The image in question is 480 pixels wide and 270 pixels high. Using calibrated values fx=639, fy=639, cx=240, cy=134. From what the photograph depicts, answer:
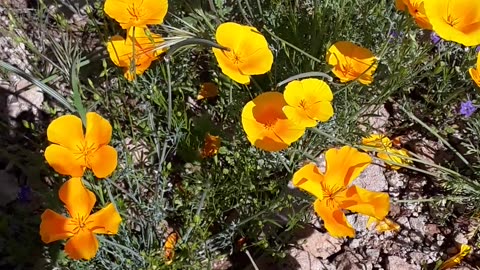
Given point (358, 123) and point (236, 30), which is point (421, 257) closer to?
point (358, 123)

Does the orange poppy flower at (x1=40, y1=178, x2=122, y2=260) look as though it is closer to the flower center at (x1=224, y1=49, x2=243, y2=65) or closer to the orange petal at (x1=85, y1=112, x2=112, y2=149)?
the orange petal at (x1=85, y1=112, x2=112, y2=149)

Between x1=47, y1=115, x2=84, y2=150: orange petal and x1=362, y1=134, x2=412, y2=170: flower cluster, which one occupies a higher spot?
x1=47, y1=115, x2=84, y2=150: orange petal

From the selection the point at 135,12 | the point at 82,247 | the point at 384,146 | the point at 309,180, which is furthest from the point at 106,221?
the point at 384,146

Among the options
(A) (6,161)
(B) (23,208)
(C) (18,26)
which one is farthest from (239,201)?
(C) (18,26)

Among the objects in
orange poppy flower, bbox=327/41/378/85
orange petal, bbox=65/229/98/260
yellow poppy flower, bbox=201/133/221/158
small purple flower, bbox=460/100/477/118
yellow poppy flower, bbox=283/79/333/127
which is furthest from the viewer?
small purple flower, bbox=460/100/477/118

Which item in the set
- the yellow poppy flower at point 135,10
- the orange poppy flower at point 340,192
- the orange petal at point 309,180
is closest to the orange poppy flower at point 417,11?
the orange poppy flower at point 340,192

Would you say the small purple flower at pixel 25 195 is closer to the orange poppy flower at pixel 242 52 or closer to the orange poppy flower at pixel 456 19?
the orange poppy flower at pixel 242 52

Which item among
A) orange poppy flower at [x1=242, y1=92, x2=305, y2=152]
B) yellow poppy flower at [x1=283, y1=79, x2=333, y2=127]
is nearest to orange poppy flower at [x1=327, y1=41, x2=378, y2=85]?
yellow poppy flower at [x1=283, y1=79, x2=333, y2=127]

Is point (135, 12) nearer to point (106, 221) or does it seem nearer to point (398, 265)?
point (106, 221)
